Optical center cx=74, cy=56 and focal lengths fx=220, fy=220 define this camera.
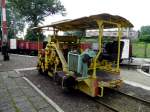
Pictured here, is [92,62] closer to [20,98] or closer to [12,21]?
[20,98]

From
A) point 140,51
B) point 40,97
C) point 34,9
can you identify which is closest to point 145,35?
point 140,51

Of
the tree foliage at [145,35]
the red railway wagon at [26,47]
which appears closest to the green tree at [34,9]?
the red railway wagon at [26,47]

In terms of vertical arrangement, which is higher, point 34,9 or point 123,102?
point 34,9

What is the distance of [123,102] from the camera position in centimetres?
707

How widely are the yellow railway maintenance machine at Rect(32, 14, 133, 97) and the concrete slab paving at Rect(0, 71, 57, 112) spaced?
1.08 m

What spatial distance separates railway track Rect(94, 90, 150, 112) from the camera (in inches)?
254

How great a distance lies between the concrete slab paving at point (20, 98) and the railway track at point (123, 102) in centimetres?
175

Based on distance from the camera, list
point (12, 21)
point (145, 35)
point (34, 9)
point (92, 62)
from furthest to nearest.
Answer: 1. point (145, 35)
2. point (12, 21)
3. point (34, 9)
4. point (92, 62)

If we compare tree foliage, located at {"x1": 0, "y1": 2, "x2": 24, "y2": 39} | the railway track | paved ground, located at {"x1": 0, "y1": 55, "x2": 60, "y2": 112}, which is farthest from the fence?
tree foliage, located at {"x1": 0, "y1": 2, "x2": 24, "y2": 39}

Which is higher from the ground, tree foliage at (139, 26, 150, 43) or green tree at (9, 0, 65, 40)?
green tree at (9, 0, 65, 40)

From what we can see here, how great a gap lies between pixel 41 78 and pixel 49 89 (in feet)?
7.18

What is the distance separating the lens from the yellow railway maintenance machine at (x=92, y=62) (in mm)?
6996

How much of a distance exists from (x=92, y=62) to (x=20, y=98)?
267 centimetres

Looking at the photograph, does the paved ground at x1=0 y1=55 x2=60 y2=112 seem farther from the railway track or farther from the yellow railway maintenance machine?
the railway track
